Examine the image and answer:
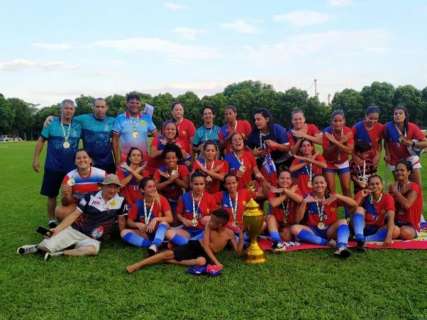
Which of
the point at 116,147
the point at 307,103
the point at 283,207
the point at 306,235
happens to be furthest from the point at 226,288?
the point at 307,103

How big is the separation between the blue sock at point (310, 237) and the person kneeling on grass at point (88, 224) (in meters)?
Result: 2.52

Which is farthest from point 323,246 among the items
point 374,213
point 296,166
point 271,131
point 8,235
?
point 8,235

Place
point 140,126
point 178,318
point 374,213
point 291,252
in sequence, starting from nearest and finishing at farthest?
point 178,318 < point 291,252 < point 374,213 < point 140,126

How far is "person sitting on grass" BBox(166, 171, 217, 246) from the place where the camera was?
18.5ft

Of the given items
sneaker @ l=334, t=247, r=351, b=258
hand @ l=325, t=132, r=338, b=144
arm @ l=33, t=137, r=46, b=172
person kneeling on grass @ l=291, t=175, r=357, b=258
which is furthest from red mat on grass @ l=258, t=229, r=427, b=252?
arm @ l=33, t=137, r=46, b=172

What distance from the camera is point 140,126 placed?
679 centimetres

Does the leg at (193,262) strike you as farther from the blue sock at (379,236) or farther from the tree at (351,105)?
the tree at (351,105)

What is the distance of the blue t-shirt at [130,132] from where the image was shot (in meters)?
6.70

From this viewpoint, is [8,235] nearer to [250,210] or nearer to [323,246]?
[250,210]

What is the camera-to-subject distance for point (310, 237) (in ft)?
18.3

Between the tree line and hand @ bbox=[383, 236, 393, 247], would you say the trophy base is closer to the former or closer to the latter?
hand @ bbox=[383, 236, 393, 247]

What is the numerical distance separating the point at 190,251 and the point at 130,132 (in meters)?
2.57

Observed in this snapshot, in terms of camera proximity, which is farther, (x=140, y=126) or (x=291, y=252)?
(x=140, y=126)

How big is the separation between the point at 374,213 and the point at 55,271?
4.25m
